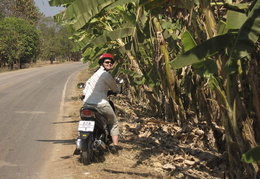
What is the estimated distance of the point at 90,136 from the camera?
4957 mm

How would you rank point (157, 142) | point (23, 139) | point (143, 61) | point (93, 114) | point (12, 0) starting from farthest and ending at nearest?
point (12, 0) → point (143, 61) → point (23, 139) → point (157, 142) → point (93, 114)

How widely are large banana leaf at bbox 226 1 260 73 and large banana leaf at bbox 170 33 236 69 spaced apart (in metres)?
0.28

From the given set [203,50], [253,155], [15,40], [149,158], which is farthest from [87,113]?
[15,40]

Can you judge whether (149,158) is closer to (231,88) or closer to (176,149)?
(176,149)

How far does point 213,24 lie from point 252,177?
1754 millimetres

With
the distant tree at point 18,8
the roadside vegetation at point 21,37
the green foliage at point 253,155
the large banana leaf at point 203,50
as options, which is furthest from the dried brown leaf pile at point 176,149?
the distant tree at point 18,8

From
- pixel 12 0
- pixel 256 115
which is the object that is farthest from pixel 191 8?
pixel 12 0

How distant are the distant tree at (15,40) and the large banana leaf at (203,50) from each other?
37.5 metres

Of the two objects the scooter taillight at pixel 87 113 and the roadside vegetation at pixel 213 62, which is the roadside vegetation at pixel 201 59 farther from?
the scooter taillight at pixel 87 113

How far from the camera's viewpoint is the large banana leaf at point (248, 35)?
278 centimetres

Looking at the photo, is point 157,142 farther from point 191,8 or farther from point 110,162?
point 191,8

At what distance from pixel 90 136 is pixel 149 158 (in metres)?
0.99

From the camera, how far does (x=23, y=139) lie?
22.0 feet

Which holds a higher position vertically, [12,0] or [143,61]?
[12,0]
